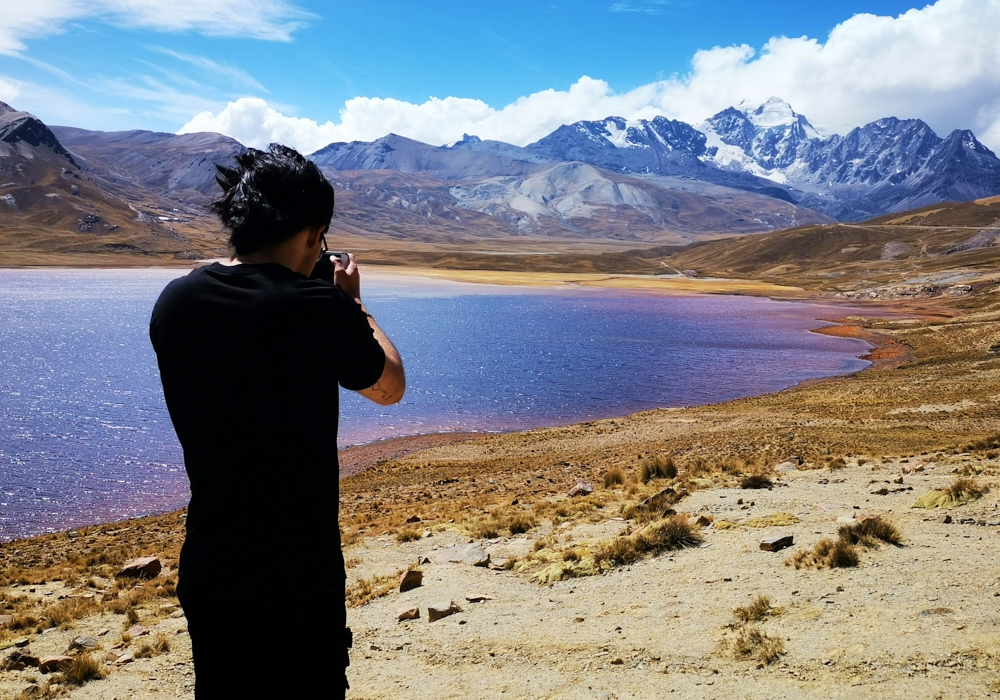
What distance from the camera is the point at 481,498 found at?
16.0 metres

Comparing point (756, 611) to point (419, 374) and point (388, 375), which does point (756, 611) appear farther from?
point (419, 374)

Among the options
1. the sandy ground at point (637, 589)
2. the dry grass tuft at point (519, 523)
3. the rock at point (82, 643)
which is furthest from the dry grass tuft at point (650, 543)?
the rock at point (82, 643)

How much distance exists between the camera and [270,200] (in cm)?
308

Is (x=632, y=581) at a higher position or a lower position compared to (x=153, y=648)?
higher

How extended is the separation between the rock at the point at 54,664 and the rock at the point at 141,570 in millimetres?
3698

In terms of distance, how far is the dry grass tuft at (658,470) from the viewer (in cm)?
1533

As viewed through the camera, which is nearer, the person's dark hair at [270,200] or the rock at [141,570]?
the person's dark hair at [270,200]

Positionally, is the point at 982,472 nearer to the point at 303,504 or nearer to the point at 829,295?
the point at 303,504

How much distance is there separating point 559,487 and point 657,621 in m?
8.84

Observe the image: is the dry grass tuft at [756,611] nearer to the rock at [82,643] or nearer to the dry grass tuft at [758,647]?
the dry grass tuft at [758,647]

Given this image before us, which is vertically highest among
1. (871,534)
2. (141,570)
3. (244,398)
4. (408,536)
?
(244,398)

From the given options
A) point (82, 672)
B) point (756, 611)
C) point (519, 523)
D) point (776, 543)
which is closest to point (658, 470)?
point (519, 523)

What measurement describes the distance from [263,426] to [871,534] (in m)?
8.26

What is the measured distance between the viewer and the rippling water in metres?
21.9
